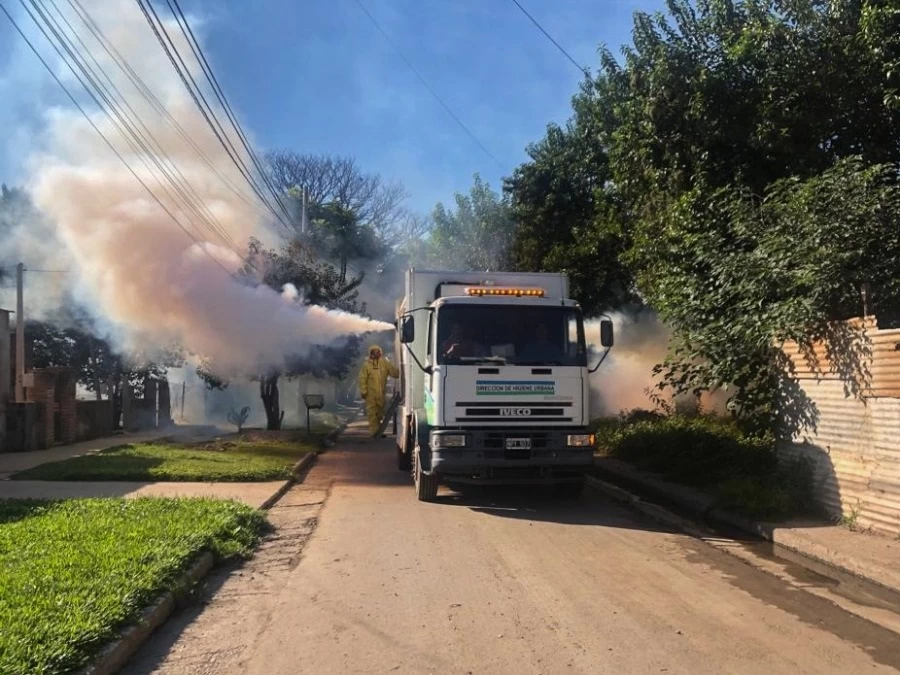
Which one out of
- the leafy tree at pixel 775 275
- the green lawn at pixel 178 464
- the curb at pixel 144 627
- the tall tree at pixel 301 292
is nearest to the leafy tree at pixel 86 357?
the tall tree at pixel 301 292

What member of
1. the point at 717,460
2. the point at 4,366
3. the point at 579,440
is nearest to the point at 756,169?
the point at 717,460

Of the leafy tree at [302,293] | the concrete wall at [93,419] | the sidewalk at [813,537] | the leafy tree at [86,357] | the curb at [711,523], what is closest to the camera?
the sidewalk at [813,537]

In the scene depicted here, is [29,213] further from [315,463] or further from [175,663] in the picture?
[175,663]

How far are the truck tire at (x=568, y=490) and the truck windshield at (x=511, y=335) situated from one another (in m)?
1.78

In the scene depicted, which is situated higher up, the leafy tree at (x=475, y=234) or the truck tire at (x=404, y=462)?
the leafy tree at (x=475, y=234)

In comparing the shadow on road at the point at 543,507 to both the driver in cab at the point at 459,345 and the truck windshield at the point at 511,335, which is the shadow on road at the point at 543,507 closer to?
the truck windshield at the point at 511,335

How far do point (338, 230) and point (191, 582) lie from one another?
26444mm

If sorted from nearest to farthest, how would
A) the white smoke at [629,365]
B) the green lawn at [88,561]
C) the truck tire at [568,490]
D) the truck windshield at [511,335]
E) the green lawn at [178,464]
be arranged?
1. the green lawn at [88,561]
2. the truck windshield at [511,335]
3. the truck tire at [568,490]
4. the green lawn at [178,464]
5. the white smoke at [629,365]

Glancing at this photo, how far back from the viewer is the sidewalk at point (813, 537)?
666cm

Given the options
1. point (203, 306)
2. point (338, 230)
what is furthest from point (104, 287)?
point (338, 230)

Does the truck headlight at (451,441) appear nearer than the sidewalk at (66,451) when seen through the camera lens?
Yes

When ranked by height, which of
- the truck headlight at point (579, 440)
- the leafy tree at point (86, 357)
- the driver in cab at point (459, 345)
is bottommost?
the truck headlight at point (579, 440)

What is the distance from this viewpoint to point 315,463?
49.5 ft

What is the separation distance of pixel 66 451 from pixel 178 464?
13.8 ft
